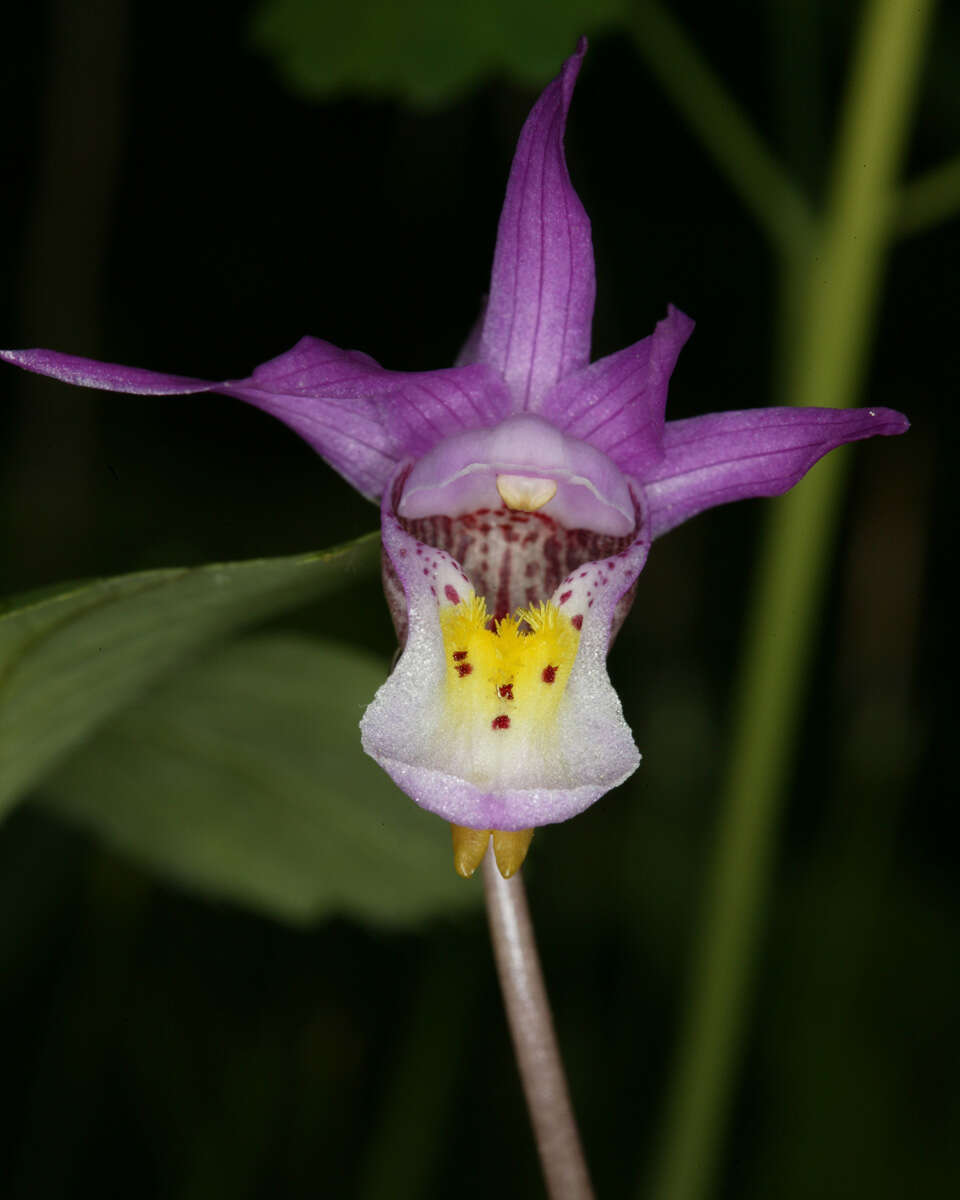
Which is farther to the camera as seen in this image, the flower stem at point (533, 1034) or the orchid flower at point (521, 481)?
the flower stem at point (533, 1034)

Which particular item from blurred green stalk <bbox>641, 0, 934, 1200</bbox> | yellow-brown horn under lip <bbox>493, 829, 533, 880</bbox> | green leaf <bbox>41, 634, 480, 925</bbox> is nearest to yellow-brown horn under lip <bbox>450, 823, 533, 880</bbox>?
yellow-brown horn under lip <bbox>493, 829, 533, 880</bbox>

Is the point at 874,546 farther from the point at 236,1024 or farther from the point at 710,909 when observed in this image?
the point at 236,1024

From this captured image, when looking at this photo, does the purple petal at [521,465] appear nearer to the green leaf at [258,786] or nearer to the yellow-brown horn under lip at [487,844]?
the yellow-brown horn under lip at [487,844]

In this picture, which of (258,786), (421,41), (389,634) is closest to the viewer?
(258,786)

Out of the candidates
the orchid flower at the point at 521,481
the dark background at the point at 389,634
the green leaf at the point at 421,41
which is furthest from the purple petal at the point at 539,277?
the dark background at the point at 389,634

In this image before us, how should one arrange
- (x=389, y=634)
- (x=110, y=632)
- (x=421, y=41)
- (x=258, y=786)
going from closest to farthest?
(x=110, y=632) < (x=258, y=786) < (x=421, y=41) < (x=389, y=634)

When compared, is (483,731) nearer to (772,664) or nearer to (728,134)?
(772,664)

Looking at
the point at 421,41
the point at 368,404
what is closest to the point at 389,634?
the point at 421,41

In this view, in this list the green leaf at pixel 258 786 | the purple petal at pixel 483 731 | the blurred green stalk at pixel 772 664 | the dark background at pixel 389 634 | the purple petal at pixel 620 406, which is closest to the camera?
the purple petal at pixel 483 731
